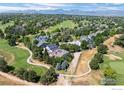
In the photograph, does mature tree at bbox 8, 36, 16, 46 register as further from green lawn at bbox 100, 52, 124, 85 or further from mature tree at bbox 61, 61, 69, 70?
green lawn at bbox 100, 52, 124, 85

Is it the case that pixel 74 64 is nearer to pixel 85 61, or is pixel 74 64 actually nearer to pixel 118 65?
pixel 85 61

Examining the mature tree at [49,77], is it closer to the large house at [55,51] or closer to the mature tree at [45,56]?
the mature tree at [45,56]

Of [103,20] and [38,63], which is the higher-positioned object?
[103,20]
